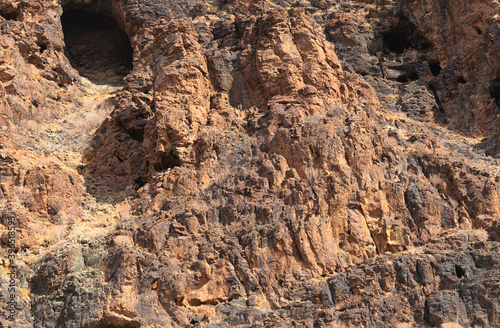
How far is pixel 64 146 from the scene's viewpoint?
26.8 m

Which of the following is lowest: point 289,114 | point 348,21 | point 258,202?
point 258,202

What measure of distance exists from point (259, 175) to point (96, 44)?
16821mm

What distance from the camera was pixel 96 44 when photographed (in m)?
36.0

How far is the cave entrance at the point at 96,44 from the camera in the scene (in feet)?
116

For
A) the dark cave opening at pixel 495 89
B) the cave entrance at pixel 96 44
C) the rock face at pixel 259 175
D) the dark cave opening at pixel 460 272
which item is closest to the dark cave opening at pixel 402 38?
the rock face at pixel 259 175

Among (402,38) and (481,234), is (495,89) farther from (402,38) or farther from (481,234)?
(481,234)

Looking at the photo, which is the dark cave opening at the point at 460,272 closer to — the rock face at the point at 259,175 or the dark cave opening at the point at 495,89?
the rock face at the point at 259,175

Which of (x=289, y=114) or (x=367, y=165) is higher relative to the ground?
(x=289, y=114)

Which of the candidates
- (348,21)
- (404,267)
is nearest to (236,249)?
(404,267)

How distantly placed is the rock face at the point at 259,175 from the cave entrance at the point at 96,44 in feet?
12.0

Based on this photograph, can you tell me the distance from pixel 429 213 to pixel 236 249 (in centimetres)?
551

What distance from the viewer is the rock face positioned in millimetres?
19156

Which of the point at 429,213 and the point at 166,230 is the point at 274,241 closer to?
the point at 166,230

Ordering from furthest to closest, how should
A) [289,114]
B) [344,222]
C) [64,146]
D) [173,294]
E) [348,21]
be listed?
1. [348,21]
2. [64,146]
3. [289,114]
4. [344,222]
5. [173,294]
